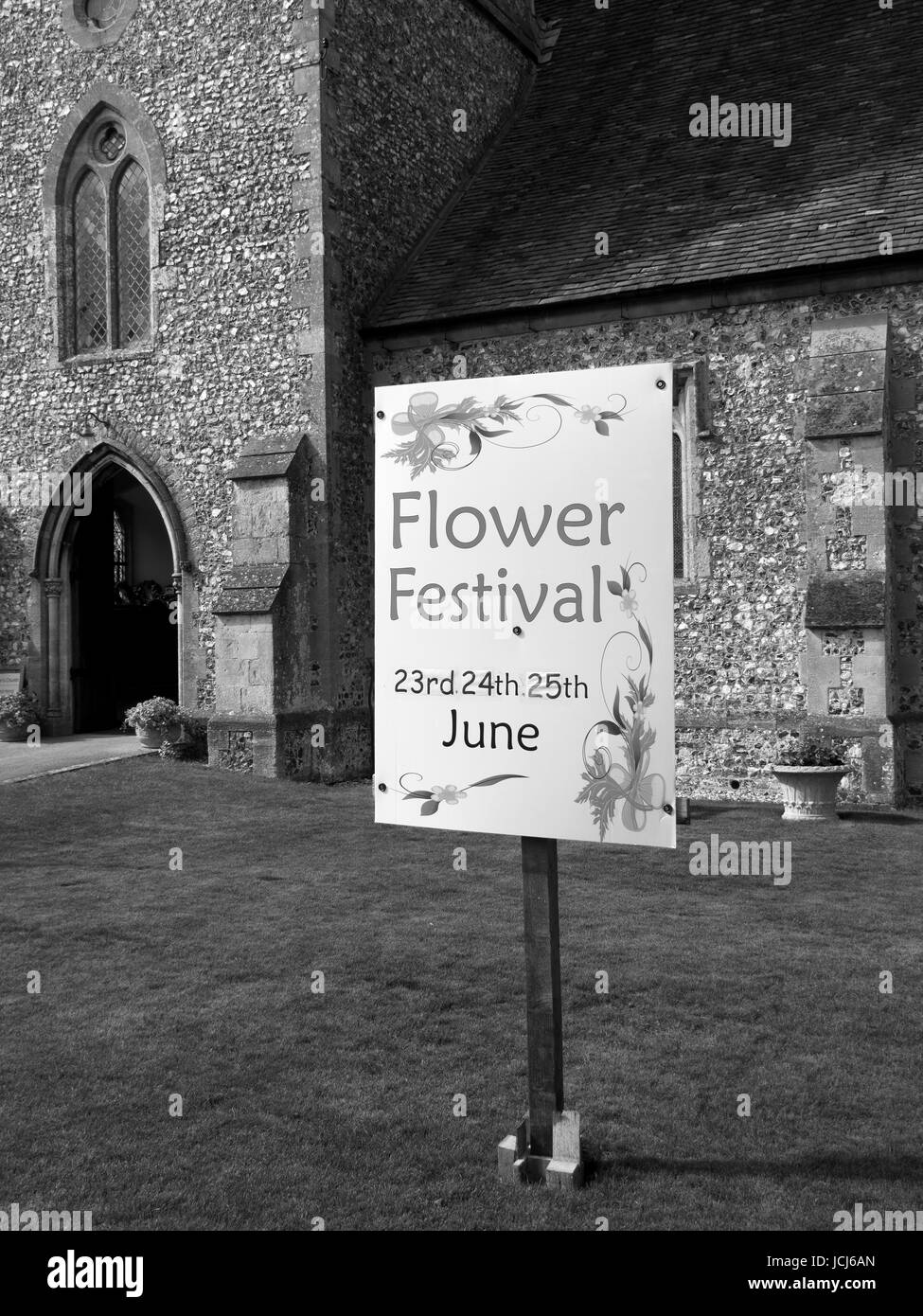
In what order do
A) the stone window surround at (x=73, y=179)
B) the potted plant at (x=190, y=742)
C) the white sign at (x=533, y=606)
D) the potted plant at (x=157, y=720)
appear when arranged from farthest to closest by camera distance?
the stone window surround at (x=73, y=179), the potted plant at (x=157, y=720), the potted plant at (x=190, y=742), the white sign at (x=533, y=606)

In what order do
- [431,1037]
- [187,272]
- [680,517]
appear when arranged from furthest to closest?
[187,272]
[680,517]
[431,1037]

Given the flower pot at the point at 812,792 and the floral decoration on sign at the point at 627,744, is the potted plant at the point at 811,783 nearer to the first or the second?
the flower pot at the point at 812,792

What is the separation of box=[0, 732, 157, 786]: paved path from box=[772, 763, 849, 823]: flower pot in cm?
752

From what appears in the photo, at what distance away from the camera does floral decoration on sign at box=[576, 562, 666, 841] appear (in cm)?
399

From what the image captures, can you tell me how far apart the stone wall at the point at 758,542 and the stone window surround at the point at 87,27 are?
812cm

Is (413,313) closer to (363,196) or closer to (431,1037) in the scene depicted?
(363,196)

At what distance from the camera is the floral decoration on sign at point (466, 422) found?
404 cm

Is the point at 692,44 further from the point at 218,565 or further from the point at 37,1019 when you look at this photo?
the point at 37,1019

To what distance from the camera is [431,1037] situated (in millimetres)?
5496

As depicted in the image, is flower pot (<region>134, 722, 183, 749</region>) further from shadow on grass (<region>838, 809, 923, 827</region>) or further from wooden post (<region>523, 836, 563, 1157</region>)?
wooden post (<region>523, 836, 563, 1157</region>)

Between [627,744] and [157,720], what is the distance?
35.8 feet

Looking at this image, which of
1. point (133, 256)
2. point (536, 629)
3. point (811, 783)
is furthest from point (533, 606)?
point (133, 256)

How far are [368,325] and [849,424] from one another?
6.16m

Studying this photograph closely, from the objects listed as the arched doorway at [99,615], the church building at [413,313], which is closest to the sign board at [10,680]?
the church building at [413,313]
